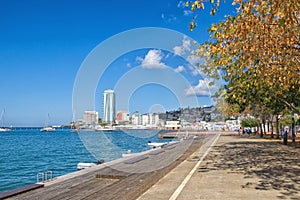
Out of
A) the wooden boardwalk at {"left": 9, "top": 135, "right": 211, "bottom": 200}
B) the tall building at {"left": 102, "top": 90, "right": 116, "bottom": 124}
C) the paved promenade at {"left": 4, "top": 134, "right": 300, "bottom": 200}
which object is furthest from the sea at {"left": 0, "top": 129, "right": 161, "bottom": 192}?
the paved promenade at {"left": 4, "top": 134, "right": 300, "bottom": 200}

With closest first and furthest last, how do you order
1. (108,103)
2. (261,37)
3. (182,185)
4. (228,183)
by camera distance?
(182,185) < (228,183) < (261,37) < (108,103)

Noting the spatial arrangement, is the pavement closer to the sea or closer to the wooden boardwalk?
the wooden boardwalk

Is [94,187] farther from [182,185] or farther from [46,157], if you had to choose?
[46,157]

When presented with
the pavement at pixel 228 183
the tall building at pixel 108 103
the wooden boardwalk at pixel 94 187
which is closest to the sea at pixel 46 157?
the tall building at pixel 108 103

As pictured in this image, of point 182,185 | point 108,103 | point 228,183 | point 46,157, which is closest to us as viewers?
point 182,185

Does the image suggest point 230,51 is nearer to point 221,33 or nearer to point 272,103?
point 221,33

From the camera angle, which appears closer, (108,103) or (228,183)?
(228,183)

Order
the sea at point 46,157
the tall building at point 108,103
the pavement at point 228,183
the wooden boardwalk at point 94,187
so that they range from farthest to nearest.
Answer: the sea at point 46,157 → the tall building at point 108,103 → the pavement at point 228,183 → the wooden boardwalk at point 94,187

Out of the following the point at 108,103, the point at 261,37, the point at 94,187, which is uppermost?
→ the point at 261,37

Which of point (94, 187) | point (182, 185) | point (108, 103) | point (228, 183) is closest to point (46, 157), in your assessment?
point (108, 103)

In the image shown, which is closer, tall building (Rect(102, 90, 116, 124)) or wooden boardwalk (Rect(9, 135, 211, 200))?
wooden boardwalk (Rect(9, 135, 211, 200))

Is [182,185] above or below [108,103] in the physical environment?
below

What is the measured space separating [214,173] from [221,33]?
4498 mm

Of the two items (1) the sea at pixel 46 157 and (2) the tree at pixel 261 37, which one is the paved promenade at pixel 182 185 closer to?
(2) the tree at pixel 261 37
